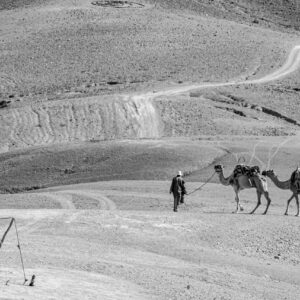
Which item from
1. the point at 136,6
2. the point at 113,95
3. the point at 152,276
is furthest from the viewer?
the point at 136,6

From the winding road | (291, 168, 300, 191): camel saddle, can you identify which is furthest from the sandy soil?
the winding road

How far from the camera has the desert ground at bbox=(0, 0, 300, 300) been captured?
71.0ft

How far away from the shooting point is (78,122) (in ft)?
200

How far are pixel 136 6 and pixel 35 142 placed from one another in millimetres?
49762

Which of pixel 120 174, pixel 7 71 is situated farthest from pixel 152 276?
pixel 7 71

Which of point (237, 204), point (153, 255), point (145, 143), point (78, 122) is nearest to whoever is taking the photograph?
point (153, 255)

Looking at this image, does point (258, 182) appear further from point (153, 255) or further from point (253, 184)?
point (153, 255)

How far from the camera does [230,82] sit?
2970 inches

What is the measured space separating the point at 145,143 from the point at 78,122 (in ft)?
45.6

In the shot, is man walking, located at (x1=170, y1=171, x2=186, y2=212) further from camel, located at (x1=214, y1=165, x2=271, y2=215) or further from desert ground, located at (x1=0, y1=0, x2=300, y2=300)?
camel, located at (x1=214, y1=165, x2=271, y2=215)

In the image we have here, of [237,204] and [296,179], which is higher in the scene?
[296,179]

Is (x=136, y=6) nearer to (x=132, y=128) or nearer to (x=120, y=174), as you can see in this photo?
(x=132, y=128)

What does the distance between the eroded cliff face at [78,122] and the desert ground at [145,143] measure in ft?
0.48

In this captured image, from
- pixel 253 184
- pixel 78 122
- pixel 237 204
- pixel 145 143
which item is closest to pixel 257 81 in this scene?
pixel 78 122
